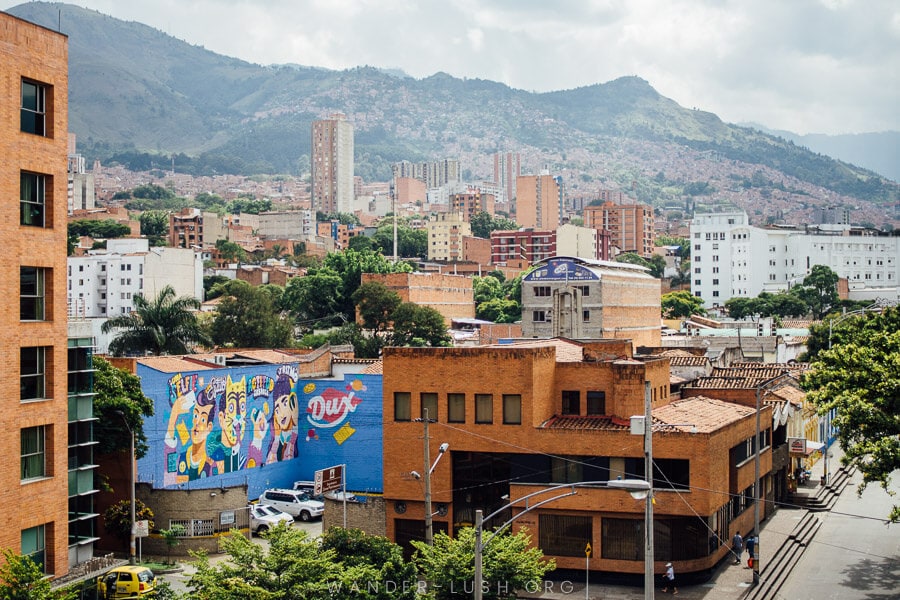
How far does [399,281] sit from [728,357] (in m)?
66.8

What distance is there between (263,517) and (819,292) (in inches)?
5370

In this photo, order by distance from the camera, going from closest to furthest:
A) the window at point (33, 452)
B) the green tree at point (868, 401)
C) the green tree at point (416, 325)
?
the window at point (33, 452)
the green tree at point (868, 401)
the green tree at point (416, 325)

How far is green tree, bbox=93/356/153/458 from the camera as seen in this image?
142ft

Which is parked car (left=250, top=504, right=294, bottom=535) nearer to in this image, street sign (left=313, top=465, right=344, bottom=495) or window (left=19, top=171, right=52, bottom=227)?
street sign (left=313, top=465, right=344, bottom=495)

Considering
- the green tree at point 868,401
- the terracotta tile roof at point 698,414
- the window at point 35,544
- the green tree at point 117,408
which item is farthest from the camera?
the green tree at point 117,408

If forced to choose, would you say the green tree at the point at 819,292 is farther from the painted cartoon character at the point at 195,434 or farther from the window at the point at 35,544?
the window at the point at 35,544

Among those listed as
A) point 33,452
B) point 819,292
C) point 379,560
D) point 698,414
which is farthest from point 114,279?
point 379,560

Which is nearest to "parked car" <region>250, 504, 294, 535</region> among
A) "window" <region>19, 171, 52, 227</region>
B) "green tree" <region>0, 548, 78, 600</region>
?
"window" <region>19, 171, 52, 227</region>

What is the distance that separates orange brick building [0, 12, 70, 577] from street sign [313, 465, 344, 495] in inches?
595

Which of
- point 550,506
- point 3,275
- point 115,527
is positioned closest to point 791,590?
point 550,506

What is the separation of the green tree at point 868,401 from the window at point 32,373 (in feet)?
92.8

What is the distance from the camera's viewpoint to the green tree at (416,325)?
10594cm

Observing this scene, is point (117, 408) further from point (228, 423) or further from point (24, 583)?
point (24, 583)

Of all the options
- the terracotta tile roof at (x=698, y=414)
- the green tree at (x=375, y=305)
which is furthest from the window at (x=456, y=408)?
the green tree at (x=375, y=305)
